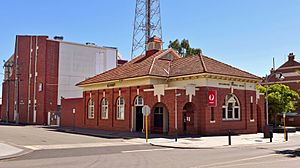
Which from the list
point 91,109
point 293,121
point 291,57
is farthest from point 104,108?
point 291,57

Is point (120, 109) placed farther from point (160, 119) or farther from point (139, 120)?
point (160, 119)

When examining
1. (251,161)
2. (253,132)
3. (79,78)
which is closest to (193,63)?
(253,132)

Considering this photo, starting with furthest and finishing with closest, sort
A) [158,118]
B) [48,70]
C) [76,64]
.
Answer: [76,64] < [48,70] < [158,118]

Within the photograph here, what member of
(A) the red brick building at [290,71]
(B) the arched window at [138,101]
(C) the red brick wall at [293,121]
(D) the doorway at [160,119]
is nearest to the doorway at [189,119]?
(D) the doorway at [160,119]

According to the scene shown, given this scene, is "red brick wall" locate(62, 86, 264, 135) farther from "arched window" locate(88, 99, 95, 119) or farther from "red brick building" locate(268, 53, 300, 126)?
"red brick building" locate(268, 53, 300, 126)

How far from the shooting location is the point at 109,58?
61406mm

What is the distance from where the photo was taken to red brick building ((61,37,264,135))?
2995 centimetres

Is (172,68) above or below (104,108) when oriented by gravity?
above

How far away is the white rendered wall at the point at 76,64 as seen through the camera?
54.7m

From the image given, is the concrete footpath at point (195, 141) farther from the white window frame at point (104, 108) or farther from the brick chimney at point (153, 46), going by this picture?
the brick chimney at point (153, 46)

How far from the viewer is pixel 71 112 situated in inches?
1777

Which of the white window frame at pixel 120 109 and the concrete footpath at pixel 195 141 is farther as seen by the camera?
the white window frame at pixel 120 109

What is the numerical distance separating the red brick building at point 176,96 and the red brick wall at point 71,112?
9.52 feet

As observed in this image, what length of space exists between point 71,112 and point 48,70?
11.6 meters
